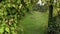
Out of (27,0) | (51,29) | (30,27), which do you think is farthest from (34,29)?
(27,0)

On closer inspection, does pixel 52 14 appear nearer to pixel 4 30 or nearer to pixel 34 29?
pixel 34 29

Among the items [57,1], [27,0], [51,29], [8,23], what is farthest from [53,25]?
[8,23]

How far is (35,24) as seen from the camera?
5.20 meters

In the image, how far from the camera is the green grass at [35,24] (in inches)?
188

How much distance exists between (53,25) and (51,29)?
126 mm

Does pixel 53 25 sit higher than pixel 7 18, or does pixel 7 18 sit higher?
pixel 7 18

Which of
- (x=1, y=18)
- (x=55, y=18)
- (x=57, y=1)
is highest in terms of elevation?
(x=57, y=1)

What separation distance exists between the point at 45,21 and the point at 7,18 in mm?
2281

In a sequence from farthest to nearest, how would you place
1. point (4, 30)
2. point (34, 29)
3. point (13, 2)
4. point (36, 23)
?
point (36, 23) → point (34, 29) → point (13, 2) → point (4, 30)

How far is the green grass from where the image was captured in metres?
4.76

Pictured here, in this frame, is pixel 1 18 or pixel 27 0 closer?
pixel 1 18

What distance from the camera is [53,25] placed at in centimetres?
420

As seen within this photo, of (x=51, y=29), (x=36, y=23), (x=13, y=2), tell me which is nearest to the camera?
(x=13, y=2)

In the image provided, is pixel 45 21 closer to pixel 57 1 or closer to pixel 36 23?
pixel 36 23
